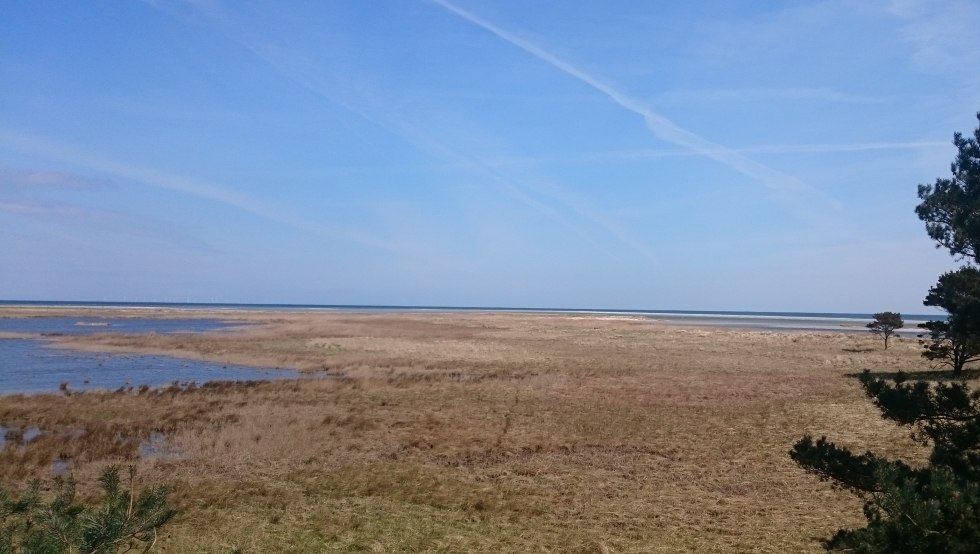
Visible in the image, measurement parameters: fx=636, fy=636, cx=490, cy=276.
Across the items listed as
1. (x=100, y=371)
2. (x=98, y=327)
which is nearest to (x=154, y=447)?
(x=100, y=371)

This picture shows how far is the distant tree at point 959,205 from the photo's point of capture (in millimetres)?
8766

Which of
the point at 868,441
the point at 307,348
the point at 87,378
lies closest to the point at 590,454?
the point at 868,441

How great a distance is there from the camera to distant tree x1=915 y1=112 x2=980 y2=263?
8766 millimetres

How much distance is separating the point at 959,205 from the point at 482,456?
41.1 feet

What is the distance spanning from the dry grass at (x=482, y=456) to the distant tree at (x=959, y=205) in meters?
5.63

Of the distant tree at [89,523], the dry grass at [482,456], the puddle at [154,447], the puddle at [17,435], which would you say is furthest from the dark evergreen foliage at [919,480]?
the puddle at [17,435]

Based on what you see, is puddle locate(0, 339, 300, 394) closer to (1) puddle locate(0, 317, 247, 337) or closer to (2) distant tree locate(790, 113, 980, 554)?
(1) puddle locate(0, 317, 247, 337)

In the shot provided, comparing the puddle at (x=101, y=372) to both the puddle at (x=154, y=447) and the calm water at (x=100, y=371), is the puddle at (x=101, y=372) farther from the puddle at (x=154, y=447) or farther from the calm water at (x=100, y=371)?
the puddle at (x=154, y=447)

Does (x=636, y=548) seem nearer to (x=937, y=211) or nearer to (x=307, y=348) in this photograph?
(x=937, y=211)

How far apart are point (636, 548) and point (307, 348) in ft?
149

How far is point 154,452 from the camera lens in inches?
698

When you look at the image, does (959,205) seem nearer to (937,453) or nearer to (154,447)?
(937,453)

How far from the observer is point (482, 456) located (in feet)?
58.0

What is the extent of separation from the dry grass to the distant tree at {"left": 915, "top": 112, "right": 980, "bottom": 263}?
18.5 ft
